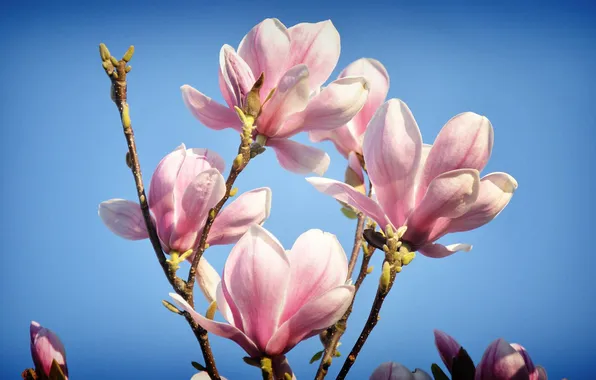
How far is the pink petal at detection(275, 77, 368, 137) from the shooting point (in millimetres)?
529

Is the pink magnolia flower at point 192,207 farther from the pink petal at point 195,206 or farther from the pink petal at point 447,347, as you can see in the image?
the pink petal at point 447,347

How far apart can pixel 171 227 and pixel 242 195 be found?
78 mm

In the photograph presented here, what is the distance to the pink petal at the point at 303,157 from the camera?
608mm

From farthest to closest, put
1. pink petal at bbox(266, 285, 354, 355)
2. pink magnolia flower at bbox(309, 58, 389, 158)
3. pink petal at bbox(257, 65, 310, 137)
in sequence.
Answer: pink magnolia flower at bbox(309, 58, 389, 158) → pink petal at bbox(257, 65, 310, 137) → pink petal at bbox(266, 285, 354, 355)

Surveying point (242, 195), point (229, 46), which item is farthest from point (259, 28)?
point (242, 195)

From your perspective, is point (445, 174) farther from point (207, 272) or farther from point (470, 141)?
point (207, 272)

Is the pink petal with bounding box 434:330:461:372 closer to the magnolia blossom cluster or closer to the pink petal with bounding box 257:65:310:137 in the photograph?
the magnolia blossom cluster

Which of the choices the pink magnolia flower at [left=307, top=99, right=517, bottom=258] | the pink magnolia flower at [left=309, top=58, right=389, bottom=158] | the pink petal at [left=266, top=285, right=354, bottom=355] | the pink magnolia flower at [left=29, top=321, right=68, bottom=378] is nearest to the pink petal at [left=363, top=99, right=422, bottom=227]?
the pink magnolia flower at [left=307, top=99, right=517, bottom=258]

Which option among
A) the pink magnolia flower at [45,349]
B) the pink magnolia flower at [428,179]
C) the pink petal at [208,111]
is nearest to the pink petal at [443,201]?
the pink magnolia flower at [428,179]

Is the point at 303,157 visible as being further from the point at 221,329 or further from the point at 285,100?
the point at 221,329

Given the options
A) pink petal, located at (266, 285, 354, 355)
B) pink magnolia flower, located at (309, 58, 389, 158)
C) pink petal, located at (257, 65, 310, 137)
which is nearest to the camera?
pink petal, located at (266, 285, 354, 355)

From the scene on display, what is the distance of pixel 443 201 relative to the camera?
0.45 meters

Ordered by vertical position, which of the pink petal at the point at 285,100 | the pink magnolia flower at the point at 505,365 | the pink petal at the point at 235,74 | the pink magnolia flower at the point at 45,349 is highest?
the pink petal at the point at 235,74

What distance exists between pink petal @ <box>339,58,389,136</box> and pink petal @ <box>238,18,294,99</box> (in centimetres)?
15
